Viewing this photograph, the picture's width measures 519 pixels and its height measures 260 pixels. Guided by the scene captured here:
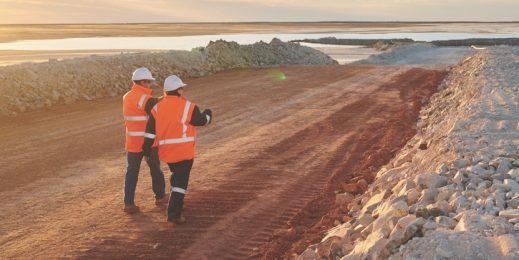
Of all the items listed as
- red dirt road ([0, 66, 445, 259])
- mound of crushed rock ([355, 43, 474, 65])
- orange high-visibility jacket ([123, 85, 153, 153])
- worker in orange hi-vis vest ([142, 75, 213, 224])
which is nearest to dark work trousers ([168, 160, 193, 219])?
worker in orange hi-vis vest ([142, 75, 213, 224])

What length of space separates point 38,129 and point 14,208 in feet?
20.2

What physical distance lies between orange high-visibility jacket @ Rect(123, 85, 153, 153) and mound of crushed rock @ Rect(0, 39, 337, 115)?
382 inches

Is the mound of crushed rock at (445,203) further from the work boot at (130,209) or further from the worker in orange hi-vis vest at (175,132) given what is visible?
the work boot at (130,209)

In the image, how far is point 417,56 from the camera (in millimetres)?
49812

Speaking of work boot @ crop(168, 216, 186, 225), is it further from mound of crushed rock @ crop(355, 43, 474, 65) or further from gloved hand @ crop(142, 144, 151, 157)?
mound of crushed rock @ crop(355, 43, 474, 65)

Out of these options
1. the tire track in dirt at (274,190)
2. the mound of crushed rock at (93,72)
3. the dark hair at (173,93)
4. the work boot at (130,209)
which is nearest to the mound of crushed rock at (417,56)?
the mound of crushed rock at (93,72)

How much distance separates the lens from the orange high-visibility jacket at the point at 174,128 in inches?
273

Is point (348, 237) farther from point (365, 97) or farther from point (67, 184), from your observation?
point (365, 97)

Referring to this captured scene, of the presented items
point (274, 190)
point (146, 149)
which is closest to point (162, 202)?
point (146, 149)

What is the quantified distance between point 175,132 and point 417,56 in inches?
1799

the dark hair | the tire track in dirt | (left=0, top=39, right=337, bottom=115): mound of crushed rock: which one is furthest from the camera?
(left=0, top=39, right=337, bottom=115): mound of crushed rock

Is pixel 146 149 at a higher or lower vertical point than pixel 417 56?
higher

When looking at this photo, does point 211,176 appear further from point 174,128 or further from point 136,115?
point 174,128

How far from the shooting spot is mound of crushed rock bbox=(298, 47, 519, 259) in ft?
14.4
